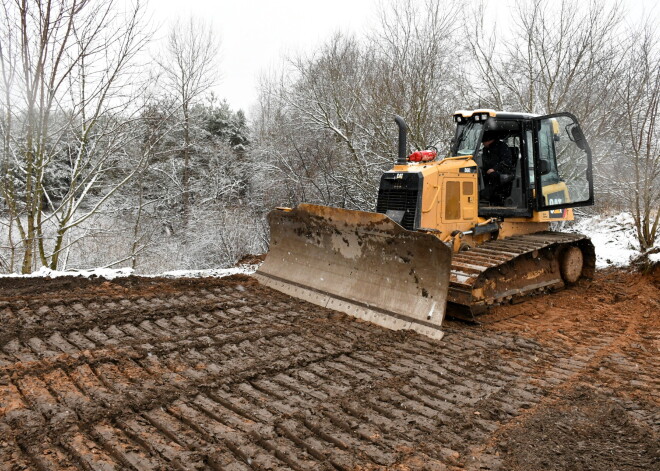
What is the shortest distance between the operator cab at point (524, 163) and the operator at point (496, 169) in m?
0.01

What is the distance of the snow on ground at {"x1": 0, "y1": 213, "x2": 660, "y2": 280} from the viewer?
708 centimetres

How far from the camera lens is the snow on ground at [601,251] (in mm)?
7078

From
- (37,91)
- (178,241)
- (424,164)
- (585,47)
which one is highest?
(585,47)

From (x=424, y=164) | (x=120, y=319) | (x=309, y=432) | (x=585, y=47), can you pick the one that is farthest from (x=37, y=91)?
(x=585, y=47)

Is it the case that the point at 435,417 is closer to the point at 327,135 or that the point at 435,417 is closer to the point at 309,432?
the point at 309,432

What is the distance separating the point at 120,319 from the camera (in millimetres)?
4809

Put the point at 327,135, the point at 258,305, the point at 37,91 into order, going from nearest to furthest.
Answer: the point at 258,305 < the point at 37,91 < the point at 327,135

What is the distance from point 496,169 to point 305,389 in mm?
4432

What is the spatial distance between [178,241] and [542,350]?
14.5 metres

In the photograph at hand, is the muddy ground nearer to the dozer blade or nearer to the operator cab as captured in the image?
the dozer blade

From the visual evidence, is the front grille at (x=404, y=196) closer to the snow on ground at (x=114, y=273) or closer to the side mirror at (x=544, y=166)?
the side mirror at (x=544, y=166)

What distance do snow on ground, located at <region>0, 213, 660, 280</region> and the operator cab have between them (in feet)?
7.29

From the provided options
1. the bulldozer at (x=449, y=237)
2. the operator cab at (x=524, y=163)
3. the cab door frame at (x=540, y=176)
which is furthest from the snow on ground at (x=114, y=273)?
the cab door frame at (x=540, y=176)

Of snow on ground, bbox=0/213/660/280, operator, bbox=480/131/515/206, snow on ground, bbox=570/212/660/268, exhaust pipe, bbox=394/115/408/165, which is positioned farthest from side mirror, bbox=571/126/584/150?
snow on ground, bbox=570/212/660/268
